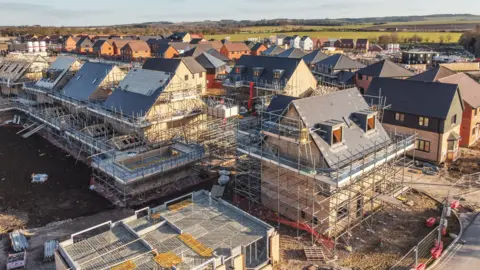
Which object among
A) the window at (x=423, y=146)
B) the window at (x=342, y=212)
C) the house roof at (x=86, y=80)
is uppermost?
the house roof at (x=86, y=80)

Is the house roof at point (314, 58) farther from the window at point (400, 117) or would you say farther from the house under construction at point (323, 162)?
the house under construction at point (323, 162)

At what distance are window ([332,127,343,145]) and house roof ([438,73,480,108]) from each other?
685 inches

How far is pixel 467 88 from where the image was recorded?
33062 millimetres

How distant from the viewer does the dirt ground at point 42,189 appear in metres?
21.5

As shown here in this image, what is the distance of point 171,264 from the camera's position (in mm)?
13859

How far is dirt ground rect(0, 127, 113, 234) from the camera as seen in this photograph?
70.4 feet

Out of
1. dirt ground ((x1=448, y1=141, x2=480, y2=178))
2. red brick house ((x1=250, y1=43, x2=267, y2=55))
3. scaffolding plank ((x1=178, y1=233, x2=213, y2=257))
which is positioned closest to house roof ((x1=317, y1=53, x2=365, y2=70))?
dirt ground ((x1=448, y1=141, x2=480, y2=178))

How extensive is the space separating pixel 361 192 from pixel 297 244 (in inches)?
171

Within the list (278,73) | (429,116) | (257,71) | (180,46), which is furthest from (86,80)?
(180,46)

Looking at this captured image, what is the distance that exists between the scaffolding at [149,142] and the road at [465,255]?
14189mm

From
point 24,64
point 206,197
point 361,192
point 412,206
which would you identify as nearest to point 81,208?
point 206,197

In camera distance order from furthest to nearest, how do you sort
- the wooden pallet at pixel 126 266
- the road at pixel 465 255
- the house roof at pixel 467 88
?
the house roof at pixel 467 88, the road at pixel 465 255, the wooden pallet at pixel 126 266

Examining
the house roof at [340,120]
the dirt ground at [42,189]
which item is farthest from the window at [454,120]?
the dirt ground at [42,189]

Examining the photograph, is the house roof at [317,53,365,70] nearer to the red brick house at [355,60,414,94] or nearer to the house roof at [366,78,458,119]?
the red brick house at [355,60,414,94]
